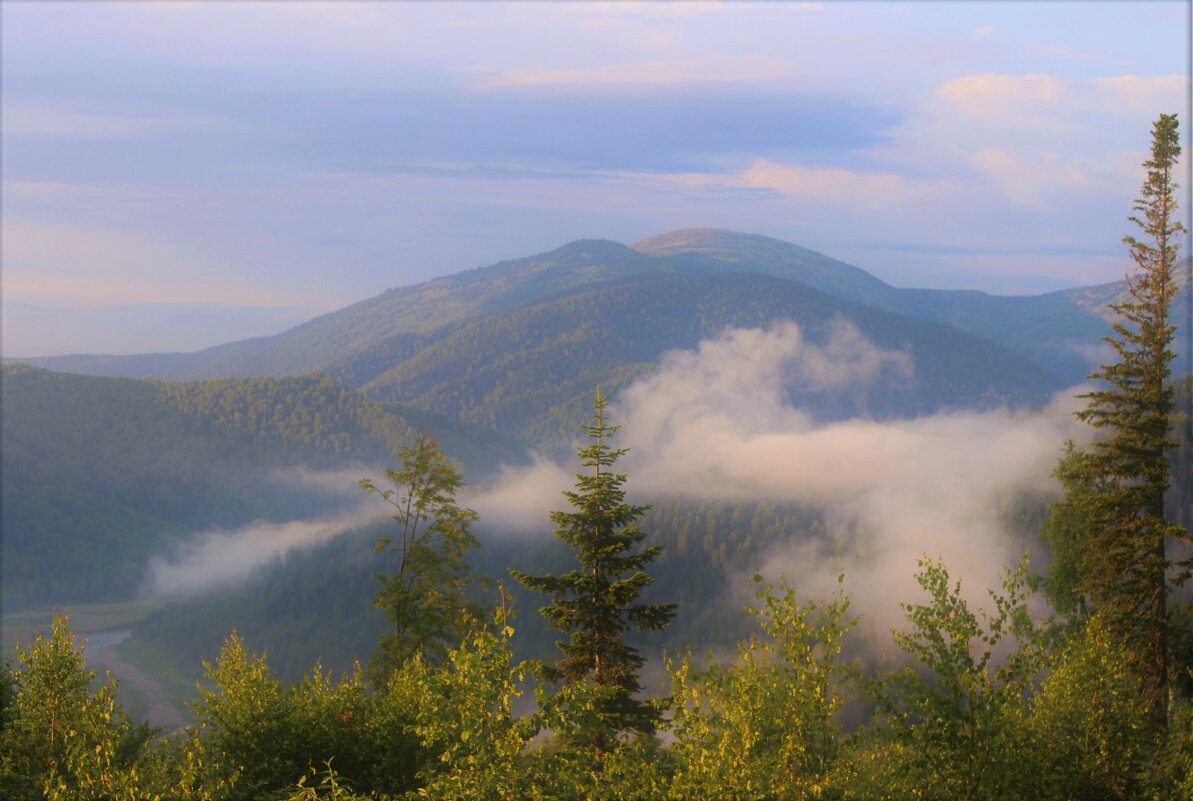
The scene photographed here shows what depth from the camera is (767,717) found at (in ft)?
61.7

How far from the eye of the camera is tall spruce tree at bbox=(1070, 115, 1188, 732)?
37188mm

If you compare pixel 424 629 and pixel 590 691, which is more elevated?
pixel 590 691

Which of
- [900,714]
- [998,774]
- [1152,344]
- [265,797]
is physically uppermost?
[1152,344]

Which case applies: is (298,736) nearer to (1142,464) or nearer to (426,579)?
(426,579)

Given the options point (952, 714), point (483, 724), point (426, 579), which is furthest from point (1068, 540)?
point (483, 724)

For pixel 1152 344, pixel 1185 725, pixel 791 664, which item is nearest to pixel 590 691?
pixel 791 664

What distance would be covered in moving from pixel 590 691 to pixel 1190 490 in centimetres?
5795

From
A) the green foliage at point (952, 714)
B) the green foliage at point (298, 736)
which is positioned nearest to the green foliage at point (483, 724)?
the green foliage at point (952, 714)

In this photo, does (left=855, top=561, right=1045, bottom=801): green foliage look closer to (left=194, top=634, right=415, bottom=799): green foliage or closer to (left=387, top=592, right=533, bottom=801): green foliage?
(left=387, top=592, right=533, bottom=801): green foliage

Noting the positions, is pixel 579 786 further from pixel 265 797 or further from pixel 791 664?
pixel 265 797

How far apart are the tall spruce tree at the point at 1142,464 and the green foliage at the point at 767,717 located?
2319 centimetres

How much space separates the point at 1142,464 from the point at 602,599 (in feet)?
73.1

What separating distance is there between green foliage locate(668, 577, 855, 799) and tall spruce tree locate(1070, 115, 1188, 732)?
2319 cm

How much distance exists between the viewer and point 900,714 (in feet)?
67.2
